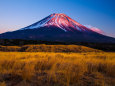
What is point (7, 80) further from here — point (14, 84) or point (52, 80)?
point (52, 80)

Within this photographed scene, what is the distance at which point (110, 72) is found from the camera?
4.03 m

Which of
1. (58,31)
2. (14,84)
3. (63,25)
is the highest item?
(63,25)

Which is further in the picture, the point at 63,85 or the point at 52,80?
the point at 52,80

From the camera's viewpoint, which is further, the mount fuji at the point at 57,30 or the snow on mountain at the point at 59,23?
the snow on mountain at the point at 59,23

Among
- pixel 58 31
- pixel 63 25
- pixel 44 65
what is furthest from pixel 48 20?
pixel 44 65

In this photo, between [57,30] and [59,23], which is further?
[59,23]

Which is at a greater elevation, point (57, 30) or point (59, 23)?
point (59, 23)

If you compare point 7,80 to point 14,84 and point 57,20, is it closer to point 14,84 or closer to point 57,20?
point 14,84

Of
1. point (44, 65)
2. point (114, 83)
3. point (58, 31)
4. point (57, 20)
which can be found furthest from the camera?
point (57, 20)

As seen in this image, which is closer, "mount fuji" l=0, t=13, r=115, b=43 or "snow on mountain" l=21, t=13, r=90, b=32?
"mount fuji" l=0, t=13, r=115, b=43

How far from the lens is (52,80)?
324 centimetres

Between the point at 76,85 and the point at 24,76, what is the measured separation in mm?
1496

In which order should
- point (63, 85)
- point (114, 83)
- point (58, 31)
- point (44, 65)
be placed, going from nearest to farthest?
point (63, 85), point (114, 83), point (44, 65), point (58, 31)

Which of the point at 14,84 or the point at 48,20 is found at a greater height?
the point at 48,20
